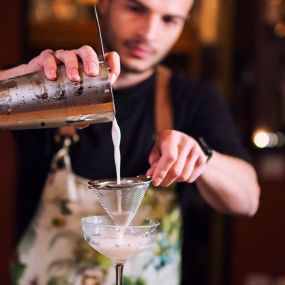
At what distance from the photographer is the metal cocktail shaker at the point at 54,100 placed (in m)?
1.19

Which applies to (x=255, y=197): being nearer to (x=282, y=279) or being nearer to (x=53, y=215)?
(x=53, y=215)

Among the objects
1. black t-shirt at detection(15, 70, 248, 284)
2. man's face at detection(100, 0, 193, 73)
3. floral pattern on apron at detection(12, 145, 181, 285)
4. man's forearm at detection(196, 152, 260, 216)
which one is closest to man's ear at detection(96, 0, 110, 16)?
man's face at detection(100, 0, 193, 73)

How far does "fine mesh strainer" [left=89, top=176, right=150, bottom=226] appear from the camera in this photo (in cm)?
130

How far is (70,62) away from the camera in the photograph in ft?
4.00

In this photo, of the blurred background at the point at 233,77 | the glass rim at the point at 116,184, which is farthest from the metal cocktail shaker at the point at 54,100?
the blurred background at the point at 233,77

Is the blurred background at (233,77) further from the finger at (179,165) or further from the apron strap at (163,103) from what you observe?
the finger at (179,165)

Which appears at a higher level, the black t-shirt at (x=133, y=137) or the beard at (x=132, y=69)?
the beard at (x=132, y=69)

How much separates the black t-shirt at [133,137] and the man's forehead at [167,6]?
24 centimetres

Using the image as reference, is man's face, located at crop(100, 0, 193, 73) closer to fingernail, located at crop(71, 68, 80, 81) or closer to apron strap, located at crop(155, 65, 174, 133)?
apron strap, located at crop(155, 65, 174, 133)

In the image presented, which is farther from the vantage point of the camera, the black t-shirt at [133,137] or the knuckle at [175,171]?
the black t-shirt at [133,137]

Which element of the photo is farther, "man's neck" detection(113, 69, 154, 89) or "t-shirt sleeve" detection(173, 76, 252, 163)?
"man's neck" detection(113, 69, 154, 89)

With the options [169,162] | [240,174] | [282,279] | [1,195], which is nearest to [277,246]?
→ [282,279]

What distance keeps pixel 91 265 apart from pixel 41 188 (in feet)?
0.99

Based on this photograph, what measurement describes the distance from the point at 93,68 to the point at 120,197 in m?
0.28
